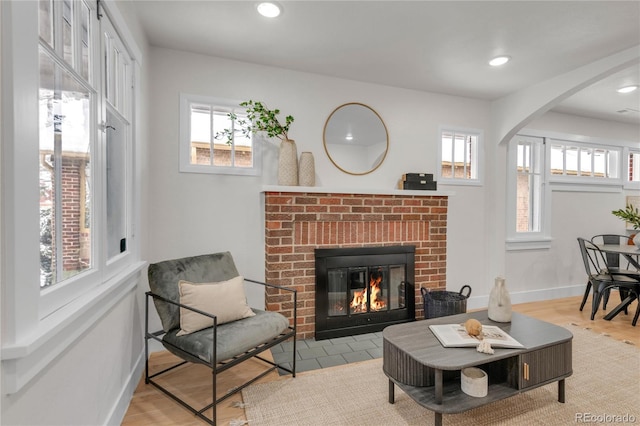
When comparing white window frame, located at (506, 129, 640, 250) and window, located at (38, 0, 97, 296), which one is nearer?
window, located at (38, 0, 97, 296)

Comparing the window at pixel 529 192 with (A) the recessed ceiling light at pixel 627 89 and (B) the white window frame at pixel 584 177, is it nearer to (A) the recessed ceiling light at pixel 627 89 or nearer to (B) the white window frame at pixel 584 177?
(B) the white window frame at pixel 584 177

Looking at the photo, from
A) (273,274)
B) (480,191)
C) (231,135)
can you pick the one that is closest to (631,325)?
Result: (480,191)

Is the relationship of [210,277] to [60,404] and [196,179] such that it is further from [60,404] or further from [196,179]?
[60,404]

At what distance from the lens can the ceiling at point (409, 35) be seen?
7.16 ft

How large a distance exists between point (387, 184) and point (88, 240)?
2805 mm

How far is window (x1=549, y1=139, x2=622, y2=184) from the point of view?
4.52 metres

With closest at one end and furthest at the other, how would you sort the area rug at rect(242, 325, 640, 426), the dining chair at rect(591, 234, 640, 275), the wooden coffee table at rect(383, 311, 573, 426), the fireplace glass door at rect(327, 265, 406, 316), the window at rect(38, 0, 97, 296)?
the window at rect(38, 0, 97, 296) < the wooden coffee table at rect(383, 311, 573, 426) < the area rug at rect(242, 325, 640, 426) < the fireplace glass door at rect(327, 265, 406, 316) < the dining chair at rect(591, 234, 640, 275)

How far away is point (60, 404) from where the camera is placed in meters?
1.16

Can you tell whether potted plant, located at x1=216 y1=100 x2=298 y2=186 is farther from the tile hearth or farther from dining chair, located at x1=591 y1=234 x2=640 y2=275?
dining chair, located at x1=591 y1=234 x2=640 y2=275

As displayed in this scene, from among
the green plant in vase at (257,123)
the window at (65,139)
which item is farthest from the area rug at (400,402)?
the green plant in vase at (257,123)

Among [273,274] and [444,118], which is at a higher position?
[444,118]

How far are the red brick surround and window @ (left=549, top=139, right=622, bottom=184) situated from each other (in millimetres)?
2184

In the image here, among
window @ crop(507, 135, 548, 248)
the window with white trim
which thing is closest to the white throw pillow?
window @ crop(507, 135, 548, 248)

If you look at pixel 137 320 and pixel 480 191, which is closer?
pixel 137 320
